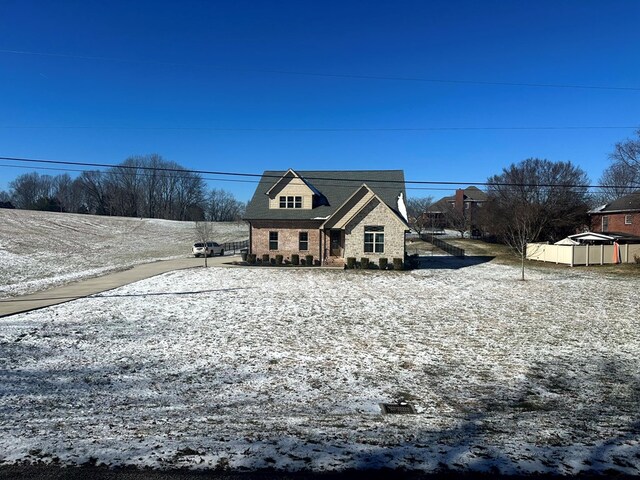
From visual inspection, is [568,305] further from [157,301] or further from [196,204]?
[196,204]

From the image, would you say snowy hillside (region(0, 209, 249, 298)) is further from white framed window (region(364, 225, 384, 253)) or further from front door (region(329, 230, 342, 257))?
A: white framed window (region(364, 225, 384, 253))

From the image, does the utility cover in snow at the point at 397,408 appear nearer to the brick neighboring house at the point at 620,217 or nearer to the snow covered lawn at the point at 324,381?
the snow covered lawn at the point at 324,381

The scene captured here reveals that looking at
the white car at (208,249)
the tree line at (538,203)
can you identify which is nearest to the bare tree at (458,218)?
the tree line at (538,203)

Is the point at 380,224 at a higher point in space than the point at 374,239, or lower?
higher

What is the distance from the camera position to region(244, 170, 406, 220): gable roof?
29.2 meters

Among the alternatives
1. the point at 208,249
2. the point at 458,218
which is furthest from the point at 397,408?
the point at 458,218

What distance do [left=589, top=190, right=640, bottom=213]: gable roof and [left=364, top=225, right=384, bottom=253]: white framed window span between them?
2298 centimetres

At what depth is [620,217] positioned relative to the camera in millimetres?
38375


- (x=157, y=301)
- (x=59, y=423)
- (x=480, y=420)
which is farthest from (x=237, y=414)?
(x=157, y=301)

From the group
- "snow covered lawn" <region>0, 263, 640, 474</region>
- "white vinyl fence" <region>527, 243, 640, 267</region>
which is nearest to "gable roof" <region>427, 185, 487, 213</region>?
"white vinyl fence" <region>527, 243, 640, 267</region>

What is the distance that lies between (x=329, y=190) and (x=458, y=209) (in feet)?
178

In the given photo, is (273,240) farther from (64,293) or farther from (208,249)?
(64,293)

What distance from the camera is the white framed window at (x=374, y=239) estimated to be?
1059 inches

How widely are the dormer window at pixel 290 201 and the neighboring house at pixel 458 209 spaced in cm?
4681
